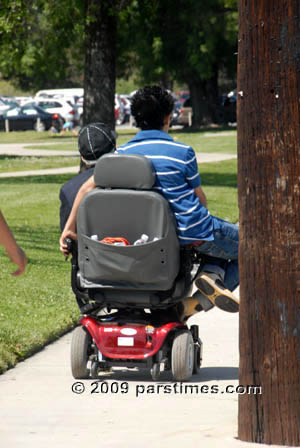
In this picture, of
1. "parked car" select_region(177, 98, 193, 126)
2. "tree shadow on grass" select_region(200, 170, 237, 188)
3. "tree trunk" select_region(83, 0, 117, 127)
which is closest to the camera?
"tree trunk" select_region(83, 0, 117, 127)

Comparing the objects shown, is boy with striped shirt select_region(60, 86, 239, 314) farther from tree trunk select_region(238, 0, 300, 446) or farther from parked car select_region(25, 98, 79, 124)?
parked car select_region(25, 98, 79, 124)

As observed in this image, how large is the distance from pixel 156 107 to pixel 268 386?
2.19 meters

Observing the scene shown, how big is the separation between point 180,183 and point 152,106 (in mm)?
594

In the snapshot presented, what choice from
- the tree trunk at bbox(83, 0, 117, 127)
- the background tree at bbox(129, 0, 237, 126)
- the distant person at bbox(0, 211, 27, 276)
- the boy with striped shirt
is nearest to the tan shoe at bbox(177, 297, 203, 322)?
the boy with striped shirt

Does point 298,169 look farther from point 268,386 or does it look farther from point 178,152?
point 178,152

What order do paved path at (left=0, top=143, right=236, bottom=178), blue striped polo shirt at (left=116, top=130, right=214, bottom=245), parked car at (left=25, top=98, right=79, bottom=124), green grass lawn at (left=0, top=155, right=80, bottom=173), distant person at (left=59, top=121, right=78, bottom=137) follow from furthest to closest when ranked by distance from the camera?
parked car at (left=25, top=98, right=79, bottom=124), distant person at (left=59, top=121, right=78, bottom=137), green grass lawn at (left=0, top=155, right=80, bottom=173), paved path at (left=0, top=143, right=236, bottom=178), blue striped polo shirt at (left=116, top=130, right=214, bottom=245)

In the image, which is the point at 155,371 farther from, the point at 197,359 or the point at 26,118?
the point at 26,118

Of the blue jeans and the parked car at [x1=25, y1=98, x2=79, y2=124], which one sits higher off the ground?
the blue jeans

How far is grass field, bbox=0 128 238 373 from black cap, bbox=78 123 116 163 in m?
1.38

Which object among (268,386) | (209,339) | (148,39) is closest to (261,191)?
→ (268,386)

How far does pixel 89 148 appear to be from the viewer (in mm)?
6355

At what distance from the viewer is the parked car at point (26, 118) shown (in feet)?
155

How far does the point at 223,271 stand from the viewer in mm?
6195

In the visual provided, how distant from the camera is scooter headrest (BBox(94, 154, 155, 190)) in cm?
569
